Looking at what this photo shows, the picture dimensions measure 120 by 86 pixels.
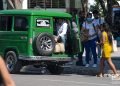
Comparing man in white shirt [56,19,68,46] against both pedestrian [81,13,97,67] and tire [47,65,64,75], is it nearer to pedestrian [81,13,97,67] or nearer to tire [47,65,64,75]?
tire [47,65,64,75]

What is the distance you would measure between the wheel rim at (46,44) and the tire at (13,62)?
0.85 meters

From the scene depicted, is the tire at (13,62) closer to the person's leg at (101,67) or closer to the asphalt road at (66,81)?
the asphalt road at (66,81)

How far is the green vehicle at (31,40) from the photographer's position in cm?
1447

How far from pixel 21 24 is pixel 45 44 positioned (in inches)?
36.2

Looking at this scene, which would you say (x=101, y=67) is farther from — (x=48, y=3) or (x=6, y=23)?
(x=48, y=3)

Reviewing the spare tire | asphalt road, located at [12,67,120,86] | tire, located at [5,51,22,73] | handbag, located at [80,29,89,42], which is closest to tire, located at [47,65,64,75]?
asphalt road, located at [12,67,120,86]

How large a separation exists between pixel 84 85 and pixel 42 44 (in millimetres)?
2813

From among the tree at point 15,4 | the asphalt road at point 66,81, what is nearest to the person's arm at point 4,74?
the asphalt road at point 66,81

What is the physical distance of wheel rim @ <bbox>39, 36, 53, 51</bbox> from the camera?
14.5m

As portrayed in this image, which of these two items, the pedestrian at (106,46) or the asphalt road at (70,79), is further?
the pedestrian at (106,46)

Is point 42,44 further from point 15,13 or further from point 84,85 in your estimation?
point 84,85

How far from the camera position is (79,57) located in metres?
17.0

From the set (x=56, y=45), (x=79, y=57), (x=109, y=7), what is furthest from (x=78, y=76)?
(x=109, y=7)

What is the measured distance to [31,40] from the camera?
1448 centimetres
